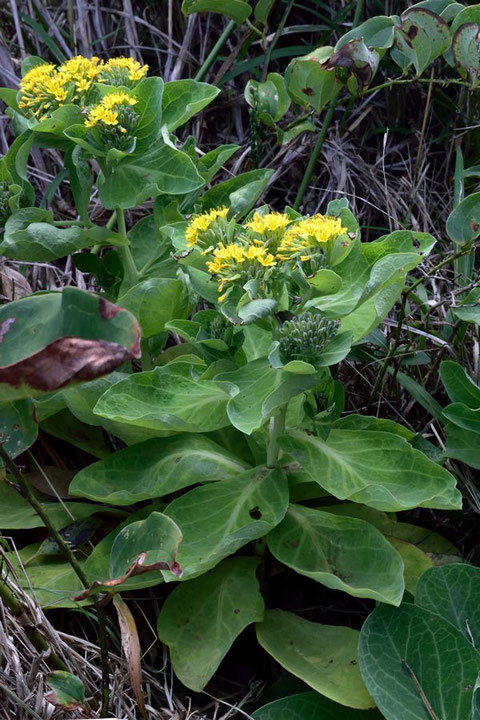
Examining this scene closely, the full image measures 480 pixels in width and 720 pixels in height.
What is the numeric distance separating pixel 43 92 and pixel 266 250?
2.04ft

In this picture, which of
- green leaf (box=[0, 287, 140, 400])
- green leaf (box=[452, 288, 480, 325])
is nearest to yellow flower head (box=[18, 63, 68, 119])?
green leaf (box=[452, 288, 480, 325])

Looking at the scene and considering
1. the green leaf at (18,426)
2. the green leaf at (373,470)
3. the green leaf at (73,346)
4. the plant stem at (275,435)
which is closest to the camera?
the green leaf at (73,346)

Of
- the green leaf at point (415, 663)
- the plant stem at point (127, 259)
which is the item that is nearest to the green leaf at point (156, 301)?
the plant stem at point (127, 259)

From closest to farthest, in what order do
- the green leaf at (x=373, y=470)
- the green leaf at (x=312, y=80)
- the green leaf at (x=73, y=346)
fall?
the green leaf at (x=73, y=346) < the green leaf at (x=373, y=470) < the green leaf at (x=312, y=80)

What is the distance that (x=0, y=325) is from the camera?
2.20ft

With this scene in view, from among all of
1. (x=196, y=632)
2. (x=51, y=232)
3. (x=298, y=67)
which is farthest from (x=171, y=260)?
(x=196, y=632)

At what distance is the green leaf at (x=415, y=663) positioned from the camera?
1.12 m

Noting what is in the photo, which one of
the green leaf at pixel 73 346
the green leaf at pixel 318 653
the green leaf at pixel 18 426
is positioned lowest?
the green leaf at pixel 318 653

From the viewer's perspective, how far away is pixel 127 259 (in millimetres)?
1605

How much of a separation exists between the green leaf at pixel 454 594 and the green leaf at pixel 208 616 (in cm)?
29

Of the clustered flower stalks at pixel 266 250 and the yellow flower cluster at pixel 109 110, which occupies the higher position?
the yellow flower cluster at pixel 109 110

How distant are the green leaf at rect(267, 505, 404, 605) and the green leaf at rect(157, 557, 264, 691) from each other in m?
0.10

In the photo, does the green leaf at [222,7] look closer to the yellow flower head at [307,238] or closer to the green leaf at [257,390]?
the yellow flower head at [307,238]

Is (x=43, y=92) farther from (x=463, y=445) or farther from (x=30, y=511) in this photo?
(x=463, y=445)
